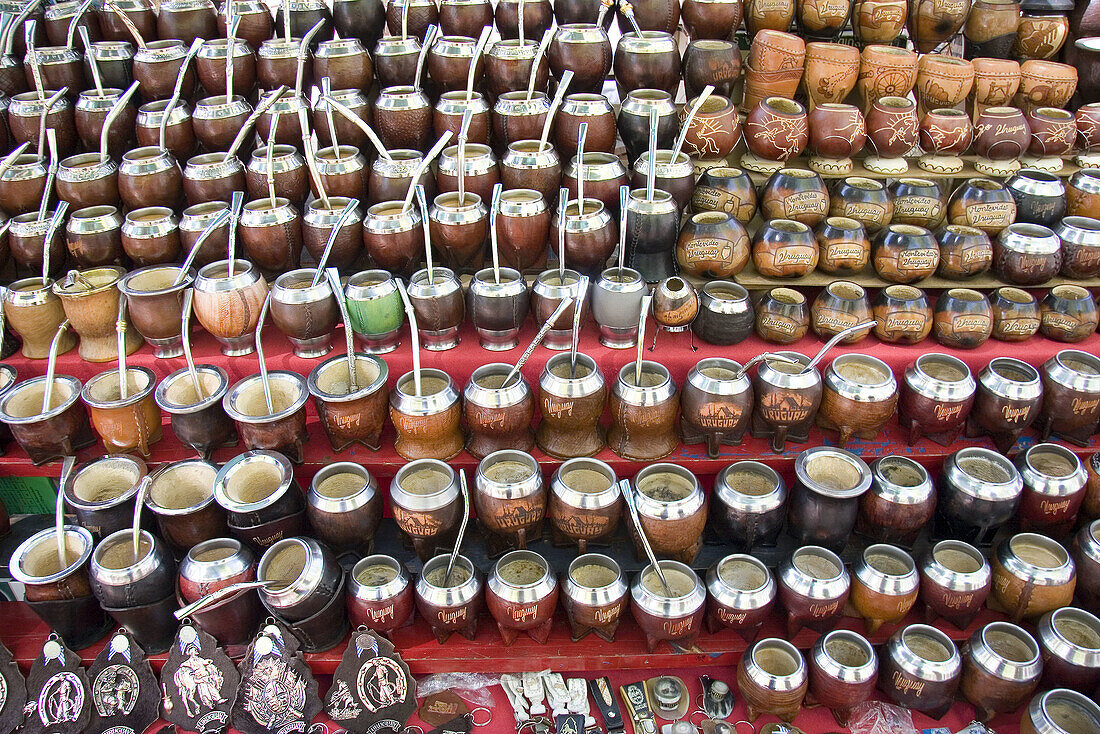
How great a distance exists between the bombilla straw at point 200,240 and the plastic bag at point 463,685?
128 cm

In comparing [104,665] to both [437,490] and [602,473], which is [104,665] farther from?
[602,473]

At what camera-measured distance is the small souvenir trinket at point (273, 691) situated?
1.78 metres

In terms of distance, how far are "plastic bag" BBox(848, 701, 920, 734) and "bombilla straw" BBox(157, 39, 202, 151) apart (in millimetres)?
2537

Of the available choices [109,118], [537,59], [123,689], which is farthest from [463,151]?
[123,689]

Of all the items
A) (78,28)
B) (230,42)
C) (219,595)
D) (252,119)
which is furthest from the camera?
(78,28)

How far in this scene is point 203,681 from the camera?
5.88 feet

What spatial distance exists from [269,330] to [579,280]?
0.98m

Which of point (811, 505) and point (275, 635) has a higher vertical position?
point (811, 505)

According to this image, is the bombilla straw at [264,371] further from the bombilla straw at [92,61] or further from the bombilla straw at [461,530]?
the bombilla straw at [92,61]

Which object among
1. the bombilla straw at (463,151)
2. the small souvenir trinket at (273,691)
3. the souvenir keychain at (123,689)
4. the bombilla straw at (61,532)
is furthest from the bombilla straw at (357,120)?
the souvenir keychain at (123,689)

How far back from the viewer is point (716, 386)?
6.40 ft

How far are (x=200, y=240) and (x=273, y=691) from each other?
1207mm

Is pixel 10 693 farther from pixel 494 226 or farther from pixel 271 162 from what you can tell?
pixel 494 226

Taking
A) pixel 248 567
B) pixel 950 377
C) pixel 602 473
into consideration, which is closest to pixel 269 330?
pixel 248 567
